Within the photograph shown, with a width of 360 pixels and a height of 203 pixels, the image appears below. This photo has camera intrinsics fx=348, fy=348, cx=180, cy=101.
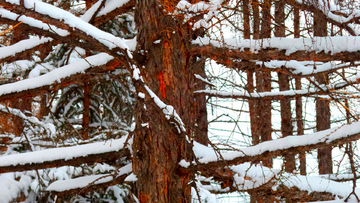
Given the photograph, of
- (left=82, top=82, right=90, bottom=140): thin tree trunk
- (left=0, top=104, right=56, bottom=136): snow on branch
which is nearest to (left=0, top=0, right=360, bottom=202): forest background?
(left=0, top=104, right=56, bottom=136): snow on branch

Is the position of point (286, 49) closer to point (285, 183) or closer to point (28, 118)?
point (285, 183)

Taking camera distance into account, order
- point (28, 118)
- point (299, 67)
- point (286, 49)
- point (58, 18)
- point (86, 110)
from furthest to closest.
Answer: point (86, 110)
point (28, 118)
point (299, 67)
point (286, 49)
point (58, 18)

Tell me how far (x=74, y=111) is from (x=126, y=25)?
2.28 metres

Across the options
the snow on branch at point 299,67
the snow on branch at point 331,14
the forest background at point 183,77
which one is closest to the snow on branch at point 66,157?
the forest background at point 183,77

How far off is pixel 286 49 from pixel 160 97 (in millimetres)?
1243

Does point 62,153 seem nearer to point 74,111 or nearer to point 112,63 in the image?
point 112,63

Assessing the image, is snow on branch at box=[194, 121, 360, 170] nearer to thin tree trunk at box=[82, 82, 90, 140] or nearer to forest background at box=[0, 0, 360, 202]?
forest background at box=[0, 0, 360, 202]

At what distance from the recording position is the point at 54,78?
3.61m

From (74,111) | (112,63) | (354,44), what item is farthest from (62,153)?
(74,111)

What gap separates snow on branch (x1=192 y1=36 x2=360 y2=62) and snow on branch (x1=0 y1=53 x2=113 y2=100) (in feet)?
3.26

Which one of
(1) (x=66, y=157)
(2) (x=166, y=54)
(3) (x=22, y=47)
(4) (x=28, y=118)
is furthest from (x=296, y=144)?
(4) (x=28, y=118)

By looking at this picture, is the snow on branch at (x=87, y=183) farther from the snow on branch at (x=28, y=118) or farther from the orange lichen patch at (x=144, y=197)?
the snow on branch at (x=28, y=118)

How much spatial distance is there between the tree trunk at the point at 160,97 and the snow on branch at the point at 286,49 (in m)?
0.29

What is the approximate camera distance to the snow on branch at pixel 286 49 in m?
2.87
